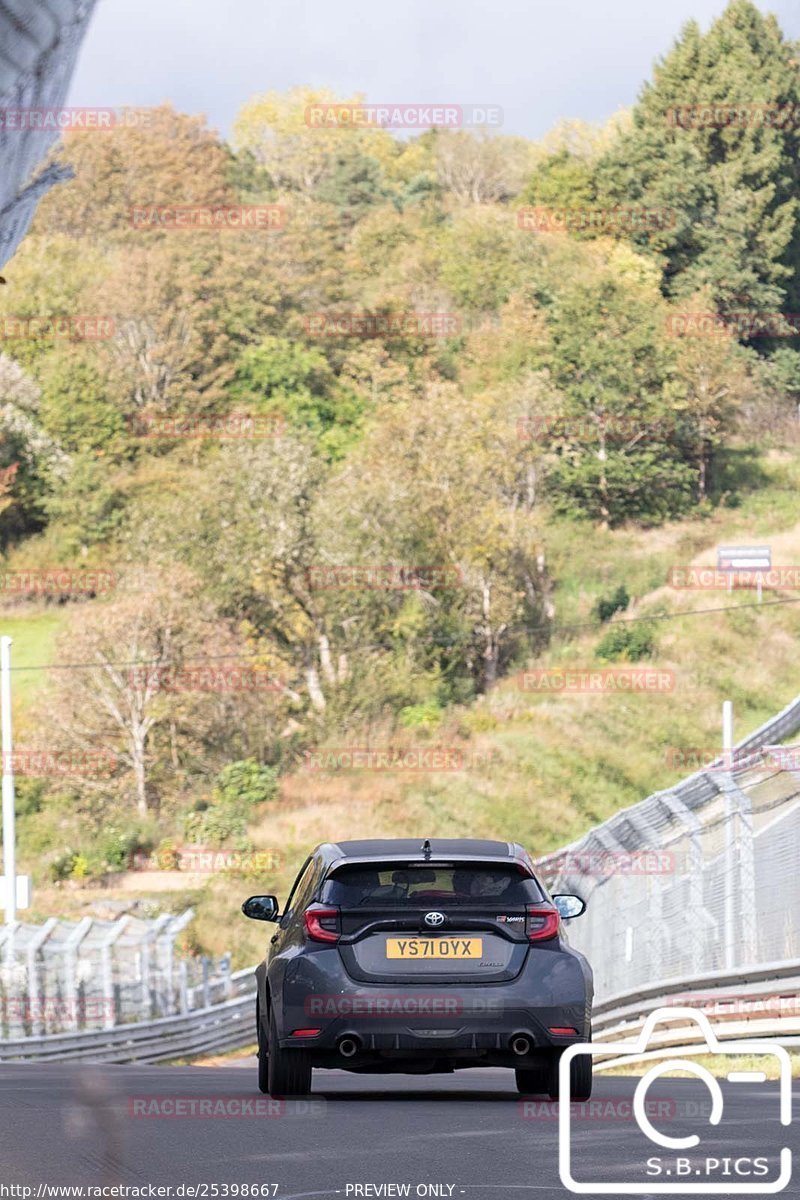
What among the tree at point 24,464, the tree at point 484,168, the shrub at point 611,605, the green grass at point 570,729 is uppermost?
the tree at point 484,168

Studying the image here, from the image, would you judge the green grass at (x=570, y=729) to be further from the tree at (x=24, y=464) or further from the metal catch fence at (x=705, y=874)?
the metal catch fence at (x=705, y=874)

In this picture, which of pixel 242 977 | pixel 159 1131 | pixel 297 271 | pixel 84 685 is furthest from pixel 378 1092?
pixel 297 271

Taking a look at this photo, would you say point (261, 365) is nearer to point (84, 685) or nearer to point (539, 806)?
point (84, 685)

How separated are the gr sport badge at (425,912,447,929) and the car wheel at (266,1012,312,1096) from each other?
1.06 m

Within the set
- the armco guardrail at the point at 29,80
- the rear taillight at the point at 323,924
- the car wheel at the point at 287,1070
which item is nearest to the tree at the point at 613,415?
the car wheel at the point at 287,1070

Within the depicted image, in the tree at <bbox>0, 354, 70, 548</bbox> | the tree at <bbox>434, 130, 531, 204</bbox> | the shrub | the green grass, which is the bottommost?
the green grass

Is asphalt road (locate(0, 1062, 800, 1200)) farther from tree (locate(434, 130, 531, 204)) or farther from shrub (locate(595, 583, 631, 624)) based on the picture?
tree (locate(434, 130, 531, 204))

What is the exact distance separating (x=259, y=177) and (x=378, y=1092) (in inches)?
4467

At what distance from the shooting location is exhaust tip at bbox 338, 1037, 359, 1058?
10969 millimetres

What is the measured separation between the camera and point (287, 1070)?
1155 centimetres

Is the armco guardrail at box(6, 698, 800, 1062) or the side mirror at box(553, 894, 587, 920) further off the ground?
the side mirror at box(553, 894, 587, 920)

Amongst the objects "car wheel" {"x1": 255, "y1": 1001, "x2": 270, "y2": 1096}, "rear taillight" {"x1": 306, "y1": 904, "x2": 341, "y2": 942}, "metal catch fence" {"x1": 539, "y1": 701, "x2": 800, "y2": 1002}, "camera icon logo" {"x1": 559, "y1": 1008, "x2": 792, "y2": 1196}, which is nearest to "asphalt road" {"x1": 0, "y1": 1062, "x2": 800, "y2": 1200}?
"camera icon logo" {"x1": 559, "y1": 1008, "x2": 792, "y2": 1196}

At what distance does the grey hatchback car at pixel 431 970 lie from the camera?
10883 mm

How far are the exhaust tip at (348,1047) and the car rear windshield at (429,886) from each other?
2.31 feet
